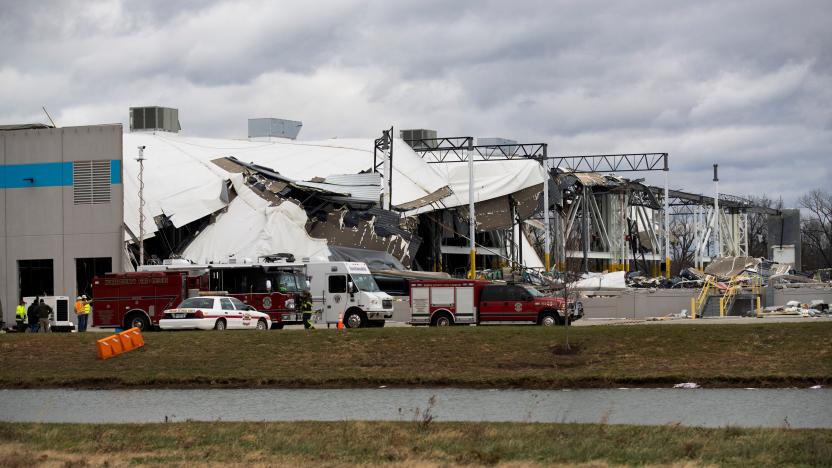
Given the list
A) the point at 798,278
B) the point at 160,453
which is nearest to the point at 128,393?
the point at 160,453

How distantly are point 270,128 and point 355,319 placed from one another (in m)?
55.8

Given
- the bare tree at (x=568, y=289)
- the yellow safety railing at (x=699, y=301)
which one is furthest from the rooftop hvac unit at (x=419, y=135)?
the bare tree at (x=568, y=289)

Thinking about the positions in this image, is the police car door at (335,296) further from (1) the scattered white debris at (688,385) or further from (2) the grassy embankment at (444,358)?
(1) the scattered white debris at (688,385)

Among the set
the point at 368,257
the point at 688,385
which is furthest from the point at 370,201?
the point at 688,385

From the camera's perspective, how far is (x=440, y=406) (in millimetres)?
24812

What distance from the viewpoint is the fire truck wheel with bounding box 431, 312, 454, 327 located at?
1764 inches

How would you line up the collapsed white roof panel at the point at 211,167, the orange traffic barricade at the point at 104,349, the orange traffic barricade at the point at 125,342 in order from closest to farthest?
the orange traffic barricade at the point at 104,349 < the orange traffic barricade at the point at 125,342 < the collapsed white roof panel at the point at 211,167

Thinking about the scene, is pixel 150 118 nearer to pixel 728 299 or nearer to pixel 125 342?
pixel 728 299

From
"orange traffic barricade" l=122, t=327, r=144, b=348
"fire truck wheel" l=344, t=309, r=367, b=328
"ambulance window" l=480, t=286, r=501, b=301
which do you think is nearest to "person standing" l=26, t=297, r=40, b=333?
"orange traffic barricade" l=122, t=327, r=144, b=348

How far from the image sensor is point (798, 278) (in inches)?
3772

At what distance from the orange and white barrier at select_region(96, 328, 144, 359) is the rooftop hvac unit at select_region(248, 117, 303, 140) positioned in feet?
210

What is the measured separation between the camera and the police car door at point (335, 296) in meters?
45.6

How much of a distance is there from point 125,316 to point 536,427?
28.3 m

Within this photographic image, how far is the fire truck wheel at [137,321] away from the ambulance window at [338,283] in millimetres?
7412
